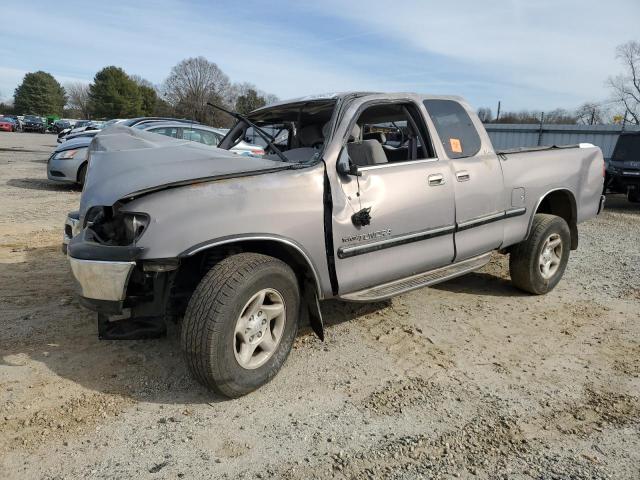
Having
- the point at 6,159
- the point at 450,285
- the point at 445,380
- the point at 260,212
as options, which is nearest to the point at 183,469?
the point at 260,212

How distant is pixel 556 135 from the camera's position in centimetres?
1956

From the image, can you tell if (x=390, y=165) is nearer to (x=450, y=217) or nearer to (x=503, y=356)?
(x=450, y=217)

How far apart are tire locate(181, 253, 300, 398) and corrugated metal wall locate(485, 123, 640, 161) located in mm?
Result: 15559

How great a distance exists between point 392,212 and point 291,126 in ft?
5.69

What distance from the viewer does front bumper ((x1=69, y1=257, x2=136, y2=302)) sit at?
9.18ft

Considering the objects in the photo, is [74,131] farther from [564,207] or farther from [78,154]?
[564,207]

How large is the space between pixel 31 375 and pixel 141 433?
3.52ft

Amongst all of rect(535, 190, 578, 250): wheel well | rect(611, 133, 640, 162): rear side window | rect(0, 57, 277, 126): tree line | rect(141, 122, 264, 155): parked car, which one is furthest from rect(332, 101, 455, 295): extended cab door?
rect(0, 57, 277, 126): tree line

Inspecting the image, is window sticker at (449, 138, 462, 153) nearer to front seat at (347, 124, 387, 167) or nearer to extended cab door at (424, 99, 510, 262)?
extended cab door at (424, 99, 510, 262)

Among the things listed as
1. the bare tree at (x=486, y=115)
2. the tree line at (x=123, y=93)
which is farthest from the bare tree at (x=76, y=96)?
the bare tree at (x=486, y=115)

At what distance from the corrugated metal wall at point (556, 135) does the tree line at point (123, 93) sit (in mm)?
28872

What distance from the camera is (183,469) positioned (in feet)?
7.98

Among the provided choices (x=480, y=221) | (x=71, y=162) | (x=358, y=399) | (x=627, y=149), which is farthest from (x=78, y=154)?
(x=627, y=149)

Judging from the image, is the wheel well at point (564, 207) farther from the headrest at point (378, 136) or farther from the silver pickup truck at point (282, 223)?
the headrest at point (378, 136)
